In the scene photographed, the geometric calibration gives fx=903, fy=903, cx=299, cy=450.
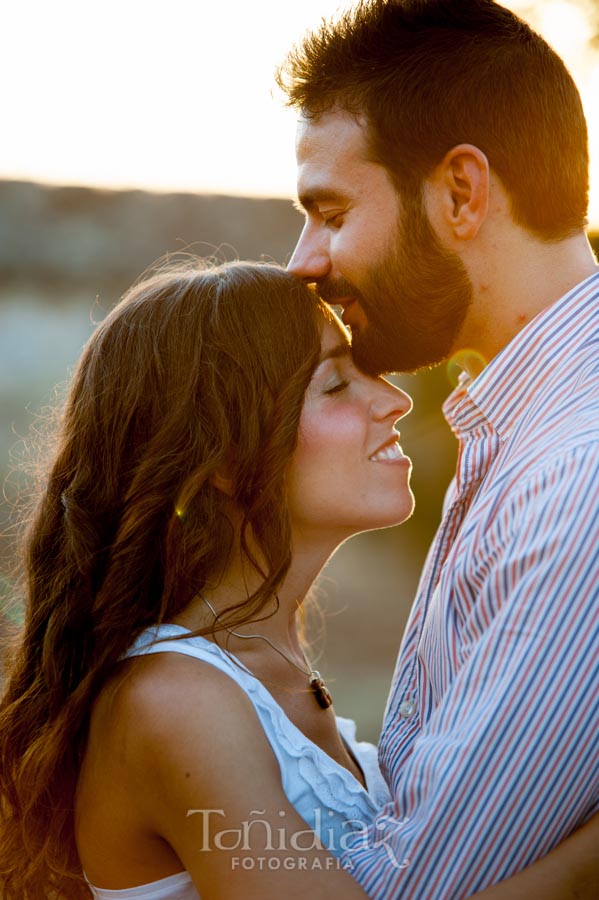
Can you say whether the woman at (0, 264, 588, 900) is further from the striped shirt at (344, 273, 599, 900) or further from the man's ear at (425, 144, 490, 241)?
the man's ear at (425, 144, 490, 241)

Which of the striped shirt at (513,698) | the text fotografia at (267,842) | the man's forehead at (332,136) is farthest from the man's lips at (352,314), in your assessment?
the text fotografia at (267,842)

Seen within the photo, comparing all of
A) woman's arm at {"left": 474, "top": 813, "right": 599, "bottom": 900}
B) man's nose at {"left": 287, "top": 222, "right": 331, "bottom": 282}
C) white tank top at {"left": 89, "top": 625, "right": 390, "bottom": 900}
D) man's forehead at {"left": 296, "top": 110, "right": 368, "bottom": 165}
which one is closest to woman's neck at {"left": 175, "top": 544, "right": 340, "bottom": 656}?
white tank top at {"left": 89, "top": 625, "right": 390, "bottom": 900}

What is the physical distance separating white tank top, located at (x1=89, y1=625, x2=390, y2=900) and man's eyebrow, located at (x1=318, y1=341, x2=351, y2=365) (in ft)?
2.69

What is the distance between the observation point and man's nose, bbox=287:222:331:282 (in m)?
2.54

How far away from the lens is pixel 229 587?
232 cm

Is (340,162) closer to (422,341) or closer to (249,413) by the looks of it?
(422,341)

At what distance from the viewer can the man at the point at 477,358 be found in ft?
5.09

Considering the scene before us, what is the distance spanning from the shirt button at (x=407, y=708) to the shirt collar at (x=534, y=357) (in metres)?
0.69

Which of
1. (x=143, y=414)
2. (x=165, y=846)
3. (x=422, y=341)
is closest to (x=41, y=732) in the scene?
(x=165, y=846)

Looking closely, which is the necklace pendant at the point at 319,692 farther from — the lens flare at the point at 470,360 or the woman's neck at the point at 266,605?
the lens flare at the point at 470,360

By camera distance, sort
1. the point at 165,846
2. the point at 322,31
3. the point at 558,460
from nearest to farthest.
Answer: the point at 558,460
the point at 165,846
the point at 322,31

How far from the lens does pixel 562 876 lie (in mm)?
1530

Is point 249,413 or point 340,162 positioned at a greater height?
point 340,162

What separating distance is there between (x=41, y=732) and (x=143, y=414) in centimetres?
79
